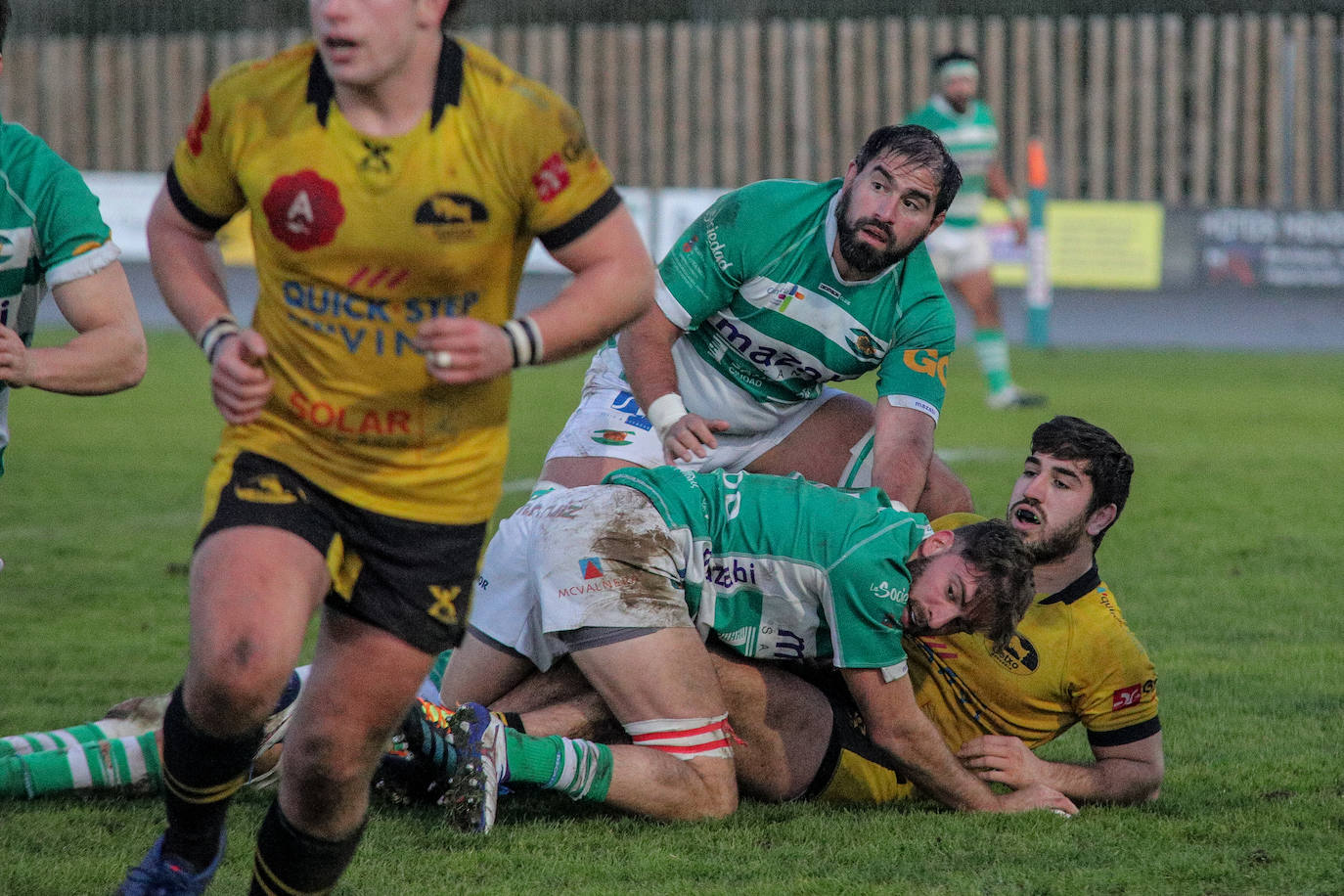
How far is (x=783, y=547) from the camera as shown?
430 cm

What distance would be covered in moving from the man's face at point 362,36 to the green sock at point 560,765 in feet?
5.92

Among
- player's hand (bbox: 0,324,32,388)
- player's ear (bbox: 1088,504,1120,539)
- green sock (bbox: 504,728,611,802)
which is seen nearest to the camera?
player's hand (bbox: 0,324,32,388)

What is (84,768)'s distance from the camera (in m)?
4.15

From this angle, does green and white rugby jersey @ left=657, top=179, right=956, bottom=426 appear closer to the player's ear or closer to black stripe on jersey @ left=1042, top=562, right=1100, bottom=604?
the player's ear

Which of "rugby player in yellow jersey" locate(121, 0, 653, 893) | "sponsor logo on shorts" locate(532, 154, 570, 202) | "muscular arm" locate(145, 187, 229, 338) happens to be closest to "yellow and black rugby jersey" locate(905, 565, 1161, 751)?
"rugby player in yellow jersey" locate(121, 0, 653, 893)

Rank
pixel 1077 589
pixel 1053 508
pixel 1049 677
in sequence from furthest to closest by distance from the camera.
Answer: pixel 1053 508
pixel 1077 589
pixel 1049 677

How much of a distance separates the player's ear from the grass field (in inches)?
26.7

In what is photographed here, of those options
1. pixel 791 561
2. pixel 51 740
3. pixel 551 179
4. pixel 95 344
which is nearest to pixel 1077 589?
pixel 791 561

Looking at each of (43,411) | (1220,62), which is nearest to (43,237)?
(43,411)

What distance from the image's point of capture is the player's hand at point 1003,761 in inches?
169

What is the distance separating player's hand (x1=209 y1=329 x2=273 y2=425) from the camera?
113 inches

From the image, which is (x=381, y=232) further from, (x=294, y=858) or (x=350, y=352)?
(x=294, y=858)

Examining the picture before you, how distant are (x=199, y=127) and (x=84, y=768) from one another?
1.88 metres

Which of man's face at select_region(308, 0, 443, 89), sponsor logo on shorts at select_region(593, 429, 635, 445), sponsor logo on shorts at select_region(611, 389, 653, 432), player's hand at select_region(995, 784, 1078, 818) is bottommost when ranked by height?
player's hand at select_region(995, 784, 1078, 818)
